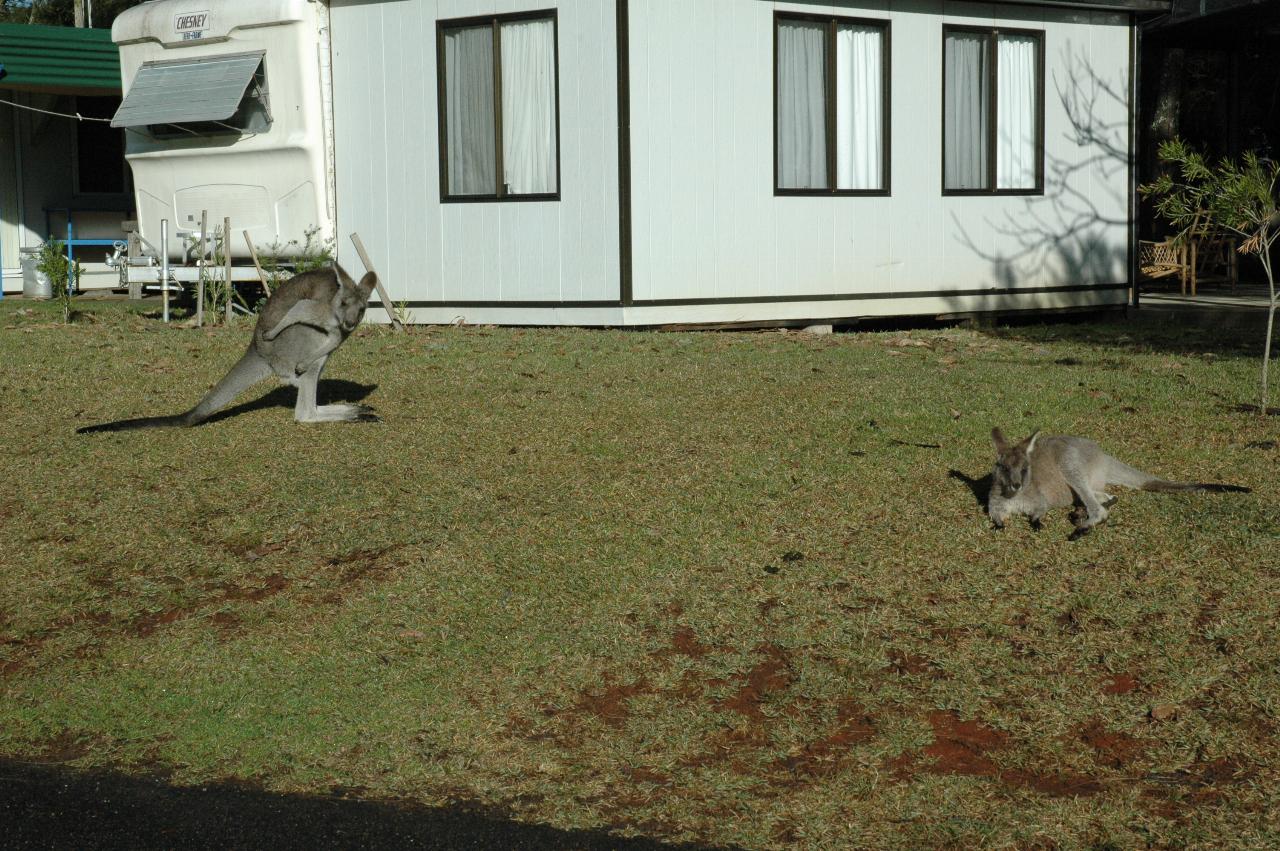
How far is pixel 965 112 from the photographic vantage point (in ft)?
50.2

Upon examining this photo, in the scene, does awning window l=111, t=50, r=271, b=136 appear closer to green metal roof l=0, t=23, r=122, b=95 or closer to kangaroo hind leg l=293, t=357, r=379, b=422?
green metal roof l=0, t=23, r=122, b=95

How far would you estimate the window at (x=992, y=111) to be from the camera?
15.2 m

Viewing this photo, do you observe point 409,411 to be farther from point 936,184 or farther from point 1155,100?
point 1155,100

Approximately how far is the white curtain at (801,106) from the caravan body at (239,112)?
4.75 meters

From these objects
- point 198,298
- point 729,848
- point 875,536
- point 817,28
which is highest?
point 817,28

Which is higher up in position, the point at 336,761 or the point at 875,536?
the point at 875,536

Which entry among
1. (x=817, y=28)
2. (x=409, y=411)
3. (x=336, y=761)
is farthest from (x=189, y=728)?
(x=817, y=28)

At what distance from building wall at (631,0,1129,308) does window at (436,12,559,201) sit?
42.5 inches

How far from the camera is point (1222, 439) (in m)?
7.84

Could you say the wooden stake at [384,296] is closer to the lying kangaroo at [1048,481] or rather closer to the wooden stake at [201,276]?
the wooden stake at [201,276]

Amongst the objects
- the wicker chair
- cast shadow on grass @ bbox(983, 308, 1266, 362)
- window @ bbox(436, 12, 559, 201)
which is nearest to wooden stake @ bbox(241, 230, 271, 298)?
window @ bbox(436, 12, 559, 201)

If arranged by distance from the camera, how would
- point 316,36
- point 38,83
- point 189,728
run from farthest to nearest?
point 38,83, point 316,36, point 189,728

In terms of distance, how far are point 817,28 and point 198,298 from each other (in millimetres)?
6780

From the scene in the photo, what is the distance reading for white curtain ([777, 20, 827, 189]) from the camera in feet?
46.5
